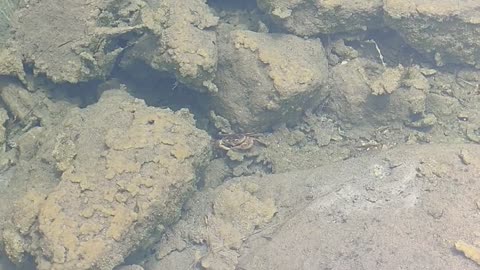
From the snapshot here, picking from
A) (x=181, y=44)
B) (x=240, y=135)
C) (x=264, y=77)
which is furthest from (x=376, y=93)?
Result: (x=181, y=44)

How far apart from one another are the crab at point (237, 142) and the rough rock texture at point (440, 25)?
202 cm

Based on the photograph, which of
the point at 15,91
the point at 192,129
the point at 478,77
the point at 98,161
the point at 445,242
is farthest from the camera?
the point at 478,77

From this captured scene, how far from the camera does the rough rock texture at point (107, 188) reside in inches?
133

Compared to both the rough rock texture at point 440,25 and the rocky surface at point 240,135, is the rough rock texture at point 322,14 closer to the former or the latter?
the rocky surface at point 240,135

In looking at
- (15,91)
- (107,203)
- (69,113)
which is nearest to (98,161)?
(107,203)

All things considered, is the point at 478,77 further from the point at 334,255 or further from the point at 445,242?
the point at 334,255

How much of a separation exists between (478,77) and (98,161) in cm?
431

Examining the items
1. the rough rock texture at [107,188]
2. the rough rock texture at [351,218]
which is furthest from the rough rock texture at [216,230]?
the rough rock texture at [107,188]

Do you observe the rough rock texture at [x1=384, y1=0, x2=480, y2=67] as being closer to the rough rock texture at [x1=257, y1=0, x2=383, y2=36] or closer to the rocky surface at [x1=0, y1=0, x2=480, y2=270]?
the rocky surface at [x1=0, y1=0, x2=480, y2=270]

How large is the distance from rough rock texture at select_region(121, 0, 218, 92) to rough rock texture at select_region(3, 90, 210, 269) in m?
0.47

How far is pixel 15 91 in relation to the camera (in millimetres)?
4273

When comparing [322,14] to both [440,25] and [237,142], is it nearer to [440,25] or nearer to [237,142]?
[440,25]

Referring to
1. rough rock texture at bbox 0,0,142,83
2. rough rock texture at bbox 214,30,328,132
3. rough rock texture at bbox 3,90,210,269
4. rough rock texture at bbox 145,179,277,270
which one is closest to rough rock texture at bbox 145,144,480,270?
rough rock texture at bbox 145,179,277,270

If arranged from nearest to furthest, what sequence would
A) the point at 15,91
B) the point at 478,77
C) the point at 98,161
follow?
the point at 98,161
the point at 15,91
the point at 478,77
